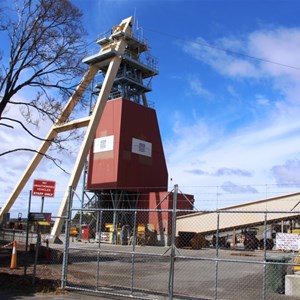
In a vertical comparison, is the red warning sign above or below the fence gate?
above

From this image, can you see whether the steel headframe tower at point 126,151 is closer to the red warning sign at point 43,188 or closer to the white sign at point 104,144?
the white sign at point 104,144

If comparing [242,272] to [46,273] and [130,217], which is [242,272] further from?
[130,217]

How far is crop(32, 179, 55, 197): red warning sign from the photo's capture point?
83.8 ft

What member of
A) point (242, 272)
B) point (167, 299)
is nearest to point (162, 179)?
point (242, 272)

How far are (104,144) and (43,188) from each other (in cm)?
2278

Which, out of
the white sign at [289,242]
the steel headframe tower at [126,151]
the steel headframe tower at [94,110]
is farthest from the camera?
the steel headframe tower at [126,151]

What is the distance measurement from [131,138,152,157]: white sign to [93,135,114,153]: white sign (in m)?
2.37

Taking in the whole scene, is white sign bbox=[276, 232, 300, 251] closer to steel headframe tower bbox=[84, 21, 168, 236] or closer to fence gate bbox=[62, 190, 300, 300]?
fence gate bbox=[62, 190, 300, 300]

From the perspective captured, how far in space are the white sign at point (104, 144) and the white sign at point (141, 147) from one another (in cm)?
237

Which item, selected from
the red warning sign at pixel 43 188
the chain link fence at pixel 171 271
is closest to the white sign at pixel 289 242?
the chain link fence at pixel 171 271

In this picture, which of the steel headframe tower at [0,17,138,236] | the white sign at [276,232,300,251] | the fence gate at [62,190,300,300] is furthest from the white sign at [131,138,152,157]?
the white sign at [276,232,300,251]

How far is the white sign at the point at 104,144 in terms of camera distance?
156 ft

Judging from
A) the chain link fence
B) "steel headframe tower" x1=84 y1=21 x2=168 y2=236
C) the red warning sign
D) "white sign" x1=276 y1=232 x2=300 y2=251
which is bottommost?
the chain link fence

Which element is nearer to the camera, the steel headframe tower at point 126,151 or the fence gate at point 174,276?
the fence gate at point 174,276
